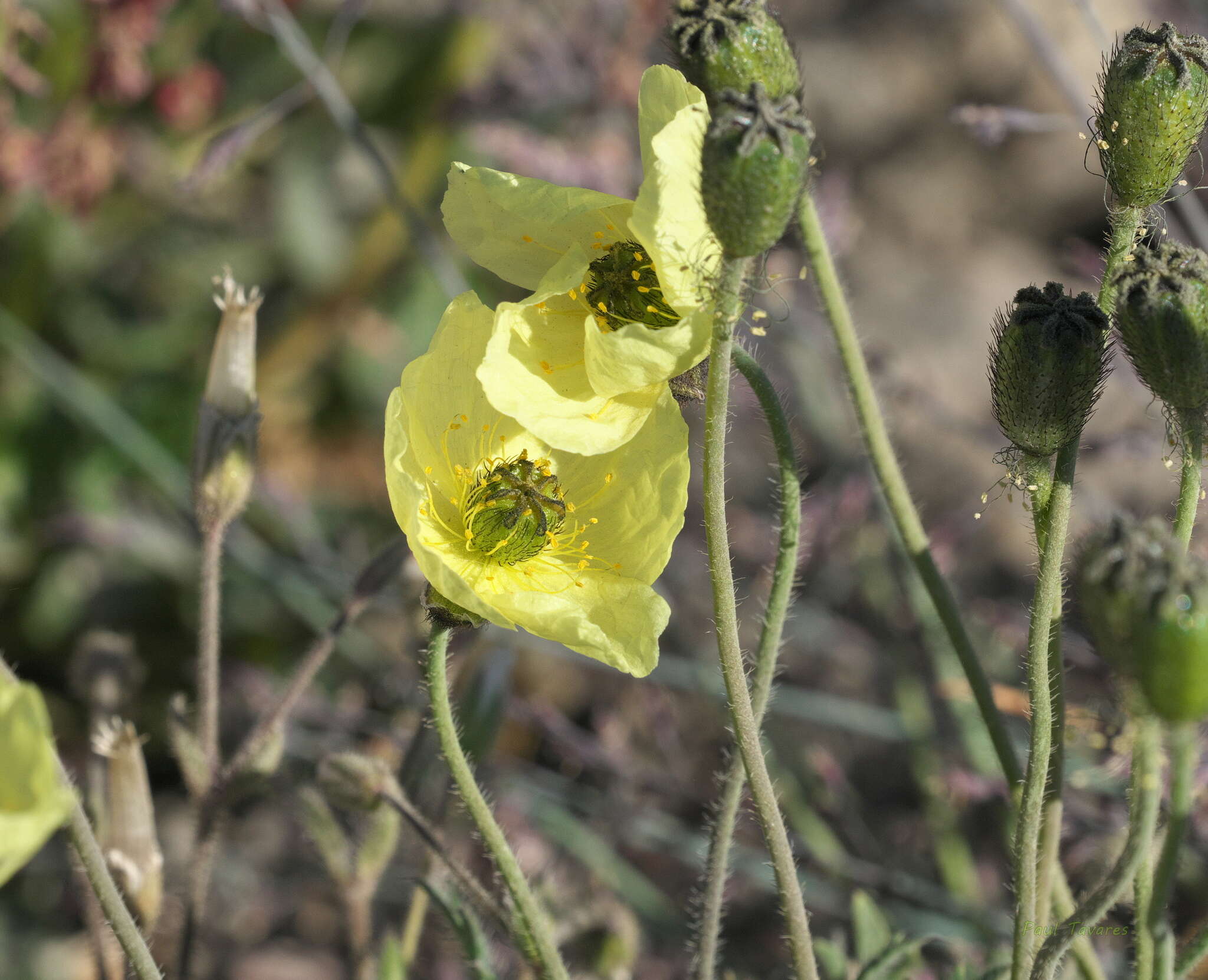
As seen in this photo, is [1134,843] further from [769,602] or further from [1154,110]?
[1154,110]

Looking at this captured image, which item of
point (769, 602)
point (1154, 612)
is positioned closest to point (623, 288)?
point (769, 602)

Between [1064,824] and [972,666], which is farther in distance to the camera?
[1064,824]

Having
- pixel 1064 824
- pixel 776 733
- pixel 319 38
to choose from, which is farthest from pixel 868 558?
pixel 319 38

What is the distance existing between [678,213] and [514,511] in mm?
Result: 412

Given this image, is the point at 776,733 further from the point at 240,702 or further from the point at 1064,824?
the point at 240,702

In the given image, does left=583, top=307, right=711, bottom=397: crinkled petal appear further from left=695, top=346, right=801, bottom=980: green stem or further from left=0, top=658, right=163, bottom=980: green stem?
left=0, top=658, right=163, bottom=980: green stem

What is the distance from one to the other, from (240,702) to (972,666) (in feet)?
5.48

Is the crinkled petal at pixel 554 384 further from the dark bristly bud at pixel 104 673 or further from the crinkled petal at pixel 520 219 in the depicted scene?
the dark bristly bud at pixel 104 673

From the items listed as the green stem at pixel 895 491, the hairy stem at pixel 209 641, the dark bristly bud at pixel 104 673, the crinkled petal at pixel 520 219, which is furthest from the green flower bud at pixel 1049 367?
the dark bristly bud at pixel 104 673

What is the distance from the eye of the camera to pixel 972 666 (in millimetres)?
1220

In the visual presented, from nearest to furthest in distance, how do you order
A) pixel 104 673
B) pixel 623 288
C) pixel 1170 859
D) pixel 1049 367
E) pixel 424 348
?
1. pixel 1049 367
2. pixel 1170 859
3. pixel 623 288
4. pixel 104 673
5. pixel 424 348

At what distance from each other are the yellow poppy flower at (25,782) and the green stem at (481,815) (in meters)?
0.32

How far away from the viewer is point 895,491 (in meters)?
1.22

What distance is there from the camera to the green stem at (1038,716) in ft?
3.46
